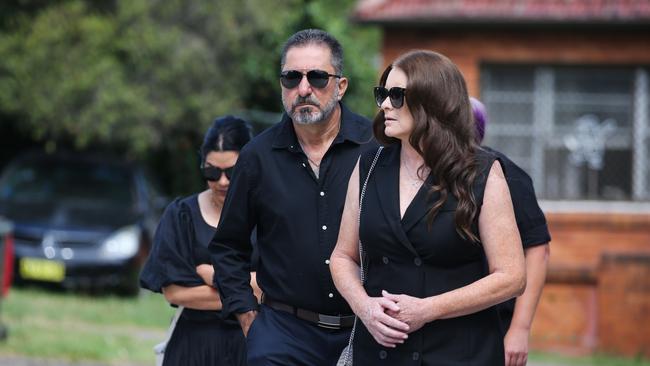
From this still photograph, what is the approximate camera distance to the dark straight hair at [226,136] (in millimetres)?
5637

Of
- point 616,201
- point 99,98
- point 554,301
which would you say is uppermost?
point 99,98

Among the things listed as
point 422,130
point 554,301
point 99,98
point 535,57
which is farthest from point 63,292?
point 422,130

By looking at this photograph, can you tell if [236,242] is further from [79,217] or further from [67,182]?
[67,182]

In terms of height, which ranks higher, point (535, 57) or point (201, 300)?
point (535, 57)

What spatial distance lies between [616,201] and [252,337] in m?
11.6

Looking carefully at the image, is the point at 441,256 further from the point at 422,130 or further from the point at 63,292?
the point at 63,292

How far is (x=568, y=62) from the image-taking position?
16.3m

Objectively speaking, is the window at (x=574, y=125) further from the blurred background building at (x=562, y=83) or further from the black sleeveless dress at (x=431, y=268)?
the black sleeveless dress at (x=431, y=268)

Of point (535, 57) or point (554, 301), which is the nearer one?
point (554, 301)

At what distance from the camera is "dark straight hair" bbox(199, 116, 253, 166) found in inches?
222

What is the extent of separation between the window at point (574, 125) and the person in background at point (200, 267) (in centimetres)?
1097

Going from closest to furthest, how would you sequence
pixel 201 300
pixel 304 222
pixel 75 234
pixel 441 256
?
pixel 441 256 → pixel 304 222 → pixel 201 300 → pixel 75 234

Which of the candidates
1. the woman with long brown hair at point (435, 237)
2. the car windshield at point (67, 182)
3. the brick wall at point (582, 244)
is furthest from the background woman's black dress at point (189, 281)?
the car windshield at point (67, 182)

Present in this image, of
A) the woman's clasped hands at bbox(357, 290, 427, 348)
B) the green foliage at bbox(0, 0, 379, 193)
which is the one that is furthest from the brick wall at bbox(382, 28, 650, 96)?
Result: the woman's clasped hands at bbox(357, 290, 427, 348)
